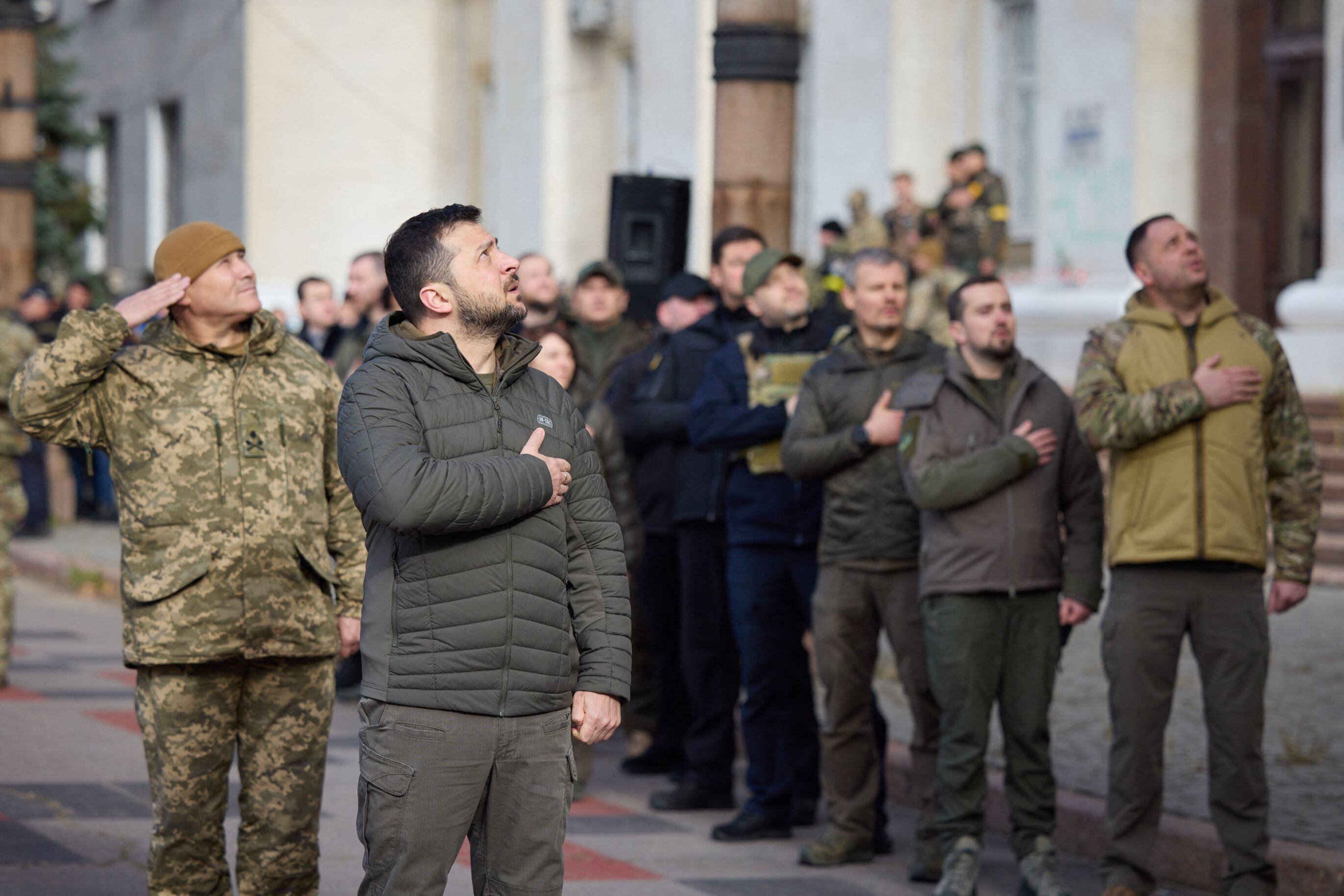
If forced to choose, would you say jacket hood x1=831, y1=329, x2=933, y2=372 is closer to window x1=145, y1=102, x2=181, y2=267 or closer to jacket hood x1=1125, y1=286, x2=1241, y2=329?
jacket hood x1=1125, y1=286, x2=1241, y2=329

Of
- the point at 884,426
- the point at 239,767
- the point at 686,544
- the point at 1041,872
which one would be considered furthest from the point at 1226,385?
the point at 239,767

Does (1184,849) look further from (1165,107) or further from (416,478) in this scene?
(1165,107)

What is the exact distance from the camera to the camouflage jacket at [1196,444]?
6352 mm

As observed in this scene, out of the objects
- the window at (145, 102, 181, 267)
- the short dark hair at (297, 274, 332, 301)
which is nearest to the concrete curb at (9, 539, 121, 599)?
the short dark hair at (297, 274, 332, 301)

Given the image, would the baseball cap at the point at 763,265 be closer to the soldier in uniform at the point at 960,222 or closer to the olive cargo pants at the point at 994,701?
the olive cargo pants at the point at 994,701

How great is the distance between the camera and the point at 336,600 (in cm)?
580

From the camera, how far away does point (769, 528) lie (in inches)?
303

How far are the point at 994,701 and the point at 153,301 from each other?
9.83ft

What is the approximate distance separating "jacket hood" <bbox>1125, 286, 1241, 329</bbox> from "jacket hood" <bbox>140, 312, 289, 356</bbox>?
2.72 metres

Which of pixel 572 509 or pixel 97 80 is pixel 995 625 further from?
pixel 97 80

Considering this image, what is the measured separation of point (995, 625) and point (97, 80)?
29845mm

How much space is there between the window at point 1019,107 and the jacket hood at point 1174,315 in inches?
547

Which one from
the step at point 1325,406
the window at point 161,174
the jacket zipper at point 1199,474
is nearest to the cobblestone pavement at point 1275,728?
the jacket zipper at point 1199,474

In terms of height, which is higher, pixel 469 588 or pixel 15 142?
pixel 15 142
